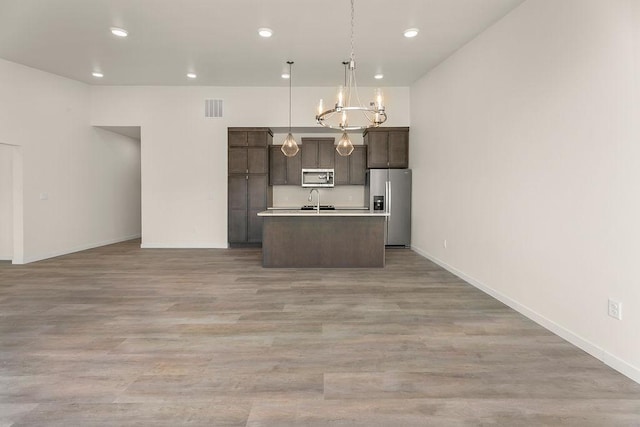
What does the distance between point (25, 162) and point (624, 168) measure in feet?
26.5

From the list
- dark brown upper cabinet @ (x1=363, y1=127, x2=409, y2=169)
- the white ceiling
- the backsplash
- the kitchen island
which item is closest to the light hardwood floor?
the kitchen island

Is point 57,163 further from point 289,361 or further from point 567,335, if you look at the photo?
point 567,335

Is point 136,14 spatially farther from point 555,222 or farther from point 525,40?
point 555,222

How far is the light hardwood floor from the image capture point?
73.0 inches

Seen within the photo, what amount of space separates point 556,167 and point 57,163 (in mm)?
7936

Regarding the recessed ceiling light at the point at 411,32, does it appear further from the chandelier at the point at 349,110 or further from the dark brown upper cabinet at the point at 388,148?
the dark brown upper cabinet at the point at 388,148

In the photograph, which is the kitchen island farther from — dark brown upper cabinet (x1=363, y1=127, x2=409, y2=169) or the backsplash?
the backsplash

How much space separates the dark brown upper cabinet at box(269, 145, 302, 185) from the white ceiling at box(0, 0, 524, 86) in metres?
1.68

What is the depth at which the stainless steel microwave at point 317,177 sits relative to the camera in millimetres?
7461

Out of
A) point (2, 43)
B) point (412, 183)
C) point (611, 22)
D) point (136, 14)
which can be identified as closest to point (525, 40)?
point (611, 22)

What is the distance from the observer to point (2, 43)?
4887 mm

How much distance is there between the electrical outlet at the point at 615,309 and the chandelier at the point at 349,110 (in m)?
2.50

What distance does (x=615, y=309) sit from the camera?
7.83ft

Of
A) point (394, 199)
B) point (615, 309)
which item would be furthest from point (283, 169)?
point (615, 309)
